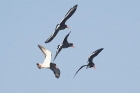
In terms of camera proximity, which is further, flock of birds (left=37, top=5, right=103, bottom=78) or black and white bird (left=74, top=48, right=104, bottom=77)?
black and white bird (left=74, top=48, right=104, bottom=77)

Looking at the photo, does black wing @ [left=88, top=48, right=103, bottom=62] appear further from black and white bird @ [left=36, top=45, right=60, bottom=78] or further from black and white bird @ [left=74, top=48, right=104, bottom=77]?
black and white bird @ [left=36, top=45, right=60, bottom=78]

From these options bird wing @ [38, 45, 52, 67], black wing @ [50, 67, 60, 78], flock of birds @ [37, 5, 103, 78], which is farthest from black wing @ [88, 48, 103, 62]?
bird wing @ [38, 45, 52, 67]

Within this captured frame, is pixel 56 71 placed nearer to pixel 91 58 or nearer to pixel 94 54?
pixel 91 58

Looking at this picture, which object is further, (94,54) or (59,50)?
(59,50)

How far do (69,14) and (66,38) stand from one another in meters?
2.87

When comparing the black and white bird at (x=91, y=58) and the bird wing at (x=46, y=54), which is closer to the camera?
the bird wing at (x=46, y=54)

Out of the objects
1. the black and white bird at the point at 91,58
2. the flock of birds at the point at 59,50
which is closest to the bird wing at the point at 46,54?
the flock of birds at the point at 59,50

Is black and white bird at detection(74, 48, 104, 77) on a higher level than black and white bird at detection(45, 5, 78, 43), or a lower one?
lower

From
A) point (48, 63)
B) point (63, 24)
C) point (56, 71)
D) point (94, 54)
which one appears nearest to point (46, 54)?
point (48, 63)

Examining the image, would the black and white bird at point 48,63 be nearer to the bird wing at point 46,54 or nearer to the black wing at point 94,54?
the bird wing at point 46,54

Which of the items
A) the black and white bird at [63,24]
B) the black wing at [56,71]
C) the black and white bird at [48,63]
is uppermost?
the black and white bird at [63,24]

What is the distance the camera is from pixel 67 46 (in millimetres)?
47594

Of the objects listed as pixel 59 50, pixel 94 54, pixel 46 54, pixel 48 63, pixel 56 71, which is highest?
pixel 59 50

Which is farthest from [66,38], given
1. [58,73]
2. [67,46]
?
[58,73]
